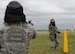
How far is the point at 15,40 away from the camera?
5.92 metres

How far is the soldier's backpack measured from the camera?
5.91 m

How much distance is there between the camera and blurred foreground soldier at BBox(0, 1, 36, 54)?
588cm

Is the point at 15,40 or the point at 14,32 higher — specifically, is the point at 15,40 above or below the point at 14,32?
below

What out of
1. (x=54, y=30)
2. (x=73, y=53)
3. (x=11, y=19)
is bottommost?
(x=73, y=53)

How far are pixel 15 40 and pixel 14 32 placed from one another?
0.46ft

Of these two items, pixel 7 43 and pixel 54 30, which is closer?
pixel 7 43

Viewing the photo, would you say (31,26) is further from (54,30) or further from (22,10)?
(54,30)

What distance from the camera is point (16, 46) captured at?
19.4ft

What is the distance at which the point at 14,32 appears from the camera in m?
5.92

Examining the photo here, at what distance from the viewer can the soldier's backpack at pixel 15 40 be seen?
19.4 feet

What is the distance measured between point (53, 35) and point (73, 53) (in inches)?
61.9

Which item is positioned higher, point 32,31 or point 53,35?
point 32,31

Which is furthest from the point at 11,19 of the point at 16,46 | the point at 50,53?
the point at 50,53

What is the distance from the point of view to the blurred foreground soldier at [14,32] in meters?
5.88
